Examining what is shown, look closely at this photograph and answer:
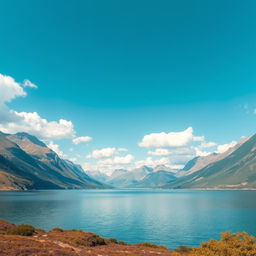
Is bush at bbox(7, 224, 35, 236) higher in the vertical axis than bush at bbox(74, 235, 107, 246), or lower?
higher

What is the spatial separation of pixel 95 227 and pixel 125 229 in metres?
14.0

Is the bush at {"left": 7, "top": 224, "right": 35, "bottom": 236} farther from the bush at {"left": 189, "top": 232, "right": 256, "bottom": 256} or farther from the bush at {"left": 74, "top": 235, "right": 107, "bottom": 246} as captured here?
the bush at {"left": 189, "top": 232, "right": 256, "bottom": 256}

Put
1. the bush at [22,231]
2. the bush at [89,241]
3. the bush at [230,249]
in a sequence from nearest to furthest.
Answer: the bush at [230,249] < the bush at [89,241] < the bush at [22,231]

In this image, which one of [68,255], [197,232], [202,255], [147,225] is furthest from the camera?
[147,225]

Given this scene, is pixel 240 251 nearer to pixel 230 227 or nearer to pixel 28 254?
pixel 28 254

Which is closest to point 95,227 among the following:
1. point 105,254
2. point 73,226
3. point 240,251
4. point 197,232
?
point 73,226

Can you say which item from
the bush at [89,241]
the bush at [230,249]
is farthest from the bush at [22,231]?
the bush at [230,249]

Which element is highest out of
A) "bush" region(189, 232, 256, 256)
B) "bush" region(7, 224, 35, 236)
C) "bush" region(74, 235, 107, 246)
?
"bush" region(189, 232, 256, 256)

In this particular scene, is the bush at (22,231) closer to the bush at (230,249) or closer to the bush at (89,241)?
the bush at (89,241)

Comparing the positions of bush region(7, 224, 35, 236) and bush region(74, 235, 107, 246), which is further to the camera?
bush region(7, 224, 35, 236)

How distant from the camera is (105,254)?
4112 centimetres

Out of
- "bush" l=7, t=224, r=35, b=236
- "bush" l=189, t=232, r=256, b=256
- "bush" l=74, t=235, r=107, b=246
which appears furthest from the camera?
"bush" l=7, t=224, r=35, b=236

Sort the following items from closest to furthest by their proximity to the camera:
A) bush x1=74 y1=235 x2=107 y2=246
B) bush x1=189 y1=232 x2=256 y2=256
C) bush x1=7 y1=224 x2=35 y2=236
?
bush x1=189 y1=232 x2=256 y2=256 → bush x1=74 y1=235 x2=107 y2=246 → bush x1=7 y1=224 x2=35 y2=236

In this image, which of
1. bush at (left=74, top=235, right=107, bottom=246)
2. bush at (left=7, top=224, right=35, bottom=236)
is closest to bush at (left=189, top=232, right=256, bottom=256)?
bush at (left=74, top=235, right=107, bottom=246)
